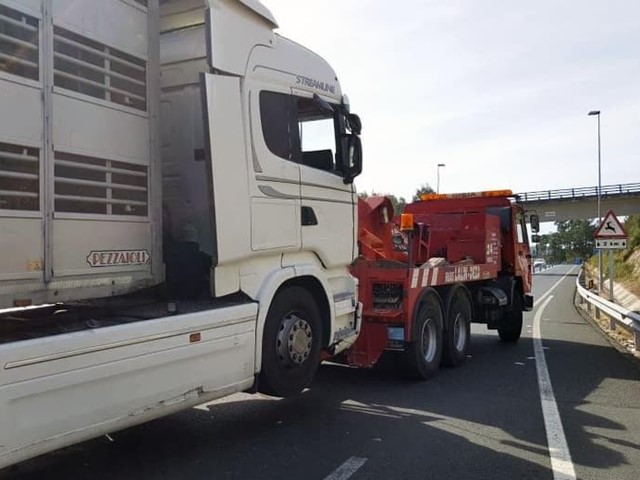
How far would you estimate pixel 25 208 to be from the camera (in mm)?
3938

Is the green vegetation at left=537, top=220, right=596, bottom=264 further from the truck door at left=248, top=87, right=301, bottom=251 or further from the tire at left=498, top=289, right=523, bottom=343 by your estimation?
the truck door at left=248, top=87, right=301, bottom=251

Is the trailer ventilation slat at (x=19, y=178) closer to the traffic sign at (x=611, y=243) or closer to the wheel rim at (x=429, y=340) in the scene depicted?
the wheel rim at (x=429, y=340)

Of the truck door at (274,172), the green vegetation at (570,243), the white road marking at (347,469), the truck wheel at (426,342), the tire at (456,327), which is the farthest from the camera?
the green vegetation at (570,243)

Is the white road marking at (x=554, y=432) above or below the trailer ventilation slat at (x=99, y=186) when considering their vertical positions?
below

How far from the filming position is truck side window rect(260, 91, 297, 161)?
18.7ft

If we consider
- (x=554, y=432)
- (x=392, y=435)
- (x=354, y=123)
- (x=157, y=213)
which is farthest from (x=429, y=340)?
(x=157, y=213)

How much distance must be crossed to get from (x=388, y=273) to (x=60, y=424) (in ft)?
17.2

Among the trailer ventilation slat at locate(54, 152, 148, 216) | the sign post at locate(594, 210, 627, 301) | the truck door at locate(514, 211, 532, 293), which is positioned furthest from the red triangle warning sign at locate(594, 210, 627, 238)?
the trailer ventilation slat at locate(54, 152, 148, 216)

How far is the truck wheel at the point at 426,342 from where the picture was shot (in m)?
8.46

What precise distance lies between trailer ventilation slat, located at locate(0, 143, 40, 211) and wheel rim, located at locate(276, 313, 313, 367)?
8.13 feet

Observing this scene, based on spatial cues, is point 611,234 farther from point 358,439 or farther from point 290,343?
point 290,343

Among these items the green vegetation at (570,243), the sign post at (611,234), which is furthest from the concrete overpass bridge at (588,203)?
the green vegetation at (570,243)

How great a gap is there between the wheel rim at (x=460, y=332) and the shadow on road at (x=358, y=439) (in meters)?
1.61

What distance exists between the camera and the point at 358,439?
231 inches
